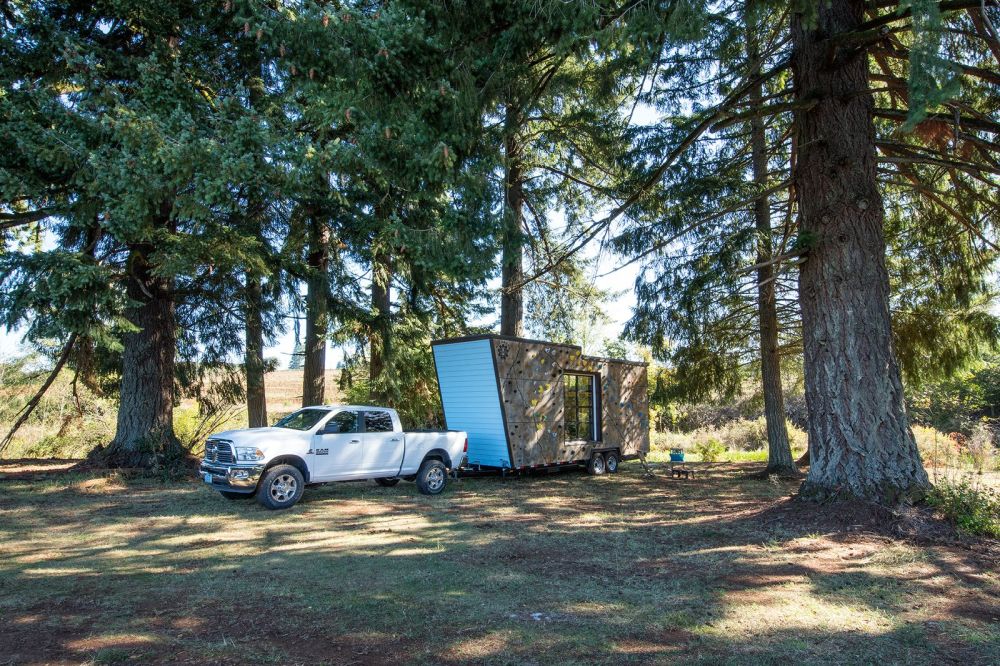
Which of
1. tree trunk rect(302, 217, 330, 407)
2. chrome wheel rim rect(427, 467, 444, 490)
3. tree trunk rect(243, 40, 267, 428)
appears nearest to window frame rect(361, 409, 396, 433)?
chrome wheel rim rect(427, 467, 444, 490)

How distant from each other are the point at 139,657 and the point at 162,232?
28.7 ft

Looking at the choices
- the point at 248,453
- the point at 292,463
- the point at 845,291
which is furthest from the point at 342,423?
the point at 845,291

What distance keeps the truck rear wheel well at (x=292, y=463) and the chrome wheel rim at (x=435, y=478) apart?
2.29 meters

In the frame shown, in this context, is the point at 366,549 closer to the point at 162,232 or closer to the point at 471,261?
the point at 471,261

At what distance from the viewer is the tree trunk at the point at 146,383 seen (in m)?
13.1

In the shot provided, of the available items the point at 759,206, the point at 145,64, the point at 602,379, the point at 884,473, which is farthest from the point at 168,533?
the point at 759,206

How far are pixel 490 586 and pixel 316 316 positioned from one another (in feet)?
31.4

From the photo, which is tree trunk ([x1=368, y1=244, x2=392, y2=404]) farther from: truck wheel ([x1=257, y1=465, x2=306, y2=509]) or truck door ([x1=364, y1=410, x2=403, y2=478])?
truck wheel ([x1=257, y1=465, x2=306, y2=509])

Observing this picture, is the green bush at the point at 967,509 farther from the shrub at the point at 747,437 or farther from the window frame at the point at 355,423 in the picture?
A: the shrub at the point at 747,437

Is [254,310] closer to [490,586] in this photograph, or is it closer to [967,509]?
[490,586]

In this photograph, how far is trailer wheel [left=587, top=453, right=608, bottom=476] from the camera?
1455 cm

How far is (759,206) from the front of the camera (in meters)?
13.5

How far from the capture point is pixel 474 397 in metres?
13.0

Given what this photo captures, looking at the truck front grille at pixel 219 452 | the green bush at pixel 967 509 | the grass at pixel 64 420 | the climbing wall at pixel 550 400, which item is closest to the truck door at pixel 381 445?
the truck front grille at pixel 219 452
